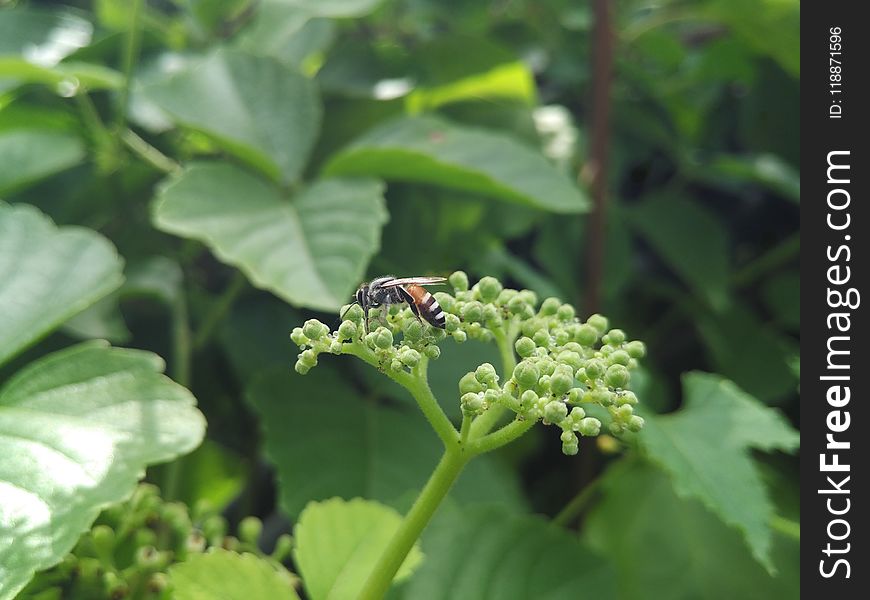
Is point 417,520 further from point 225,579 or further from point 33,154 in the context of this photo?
point 33,154

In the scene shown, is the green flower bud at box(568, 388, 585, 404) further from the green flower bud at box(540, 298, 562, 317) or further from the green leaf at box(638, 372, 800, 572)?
the green leaf at box(638, 372, 800, 572)

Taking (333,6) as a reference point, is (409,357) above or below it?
below

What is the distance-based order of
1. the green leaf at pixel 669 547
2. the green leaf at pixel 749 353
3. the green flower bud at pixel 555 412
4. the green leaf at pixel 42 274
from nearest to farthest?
the green flower bud at pixel 555 412 < the green leaf at pixel 42 274 < the green leaf at pixel 669 547 < the green leaf at pixel 749 353

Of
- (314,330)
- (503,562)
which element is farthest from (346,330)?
(503,562)

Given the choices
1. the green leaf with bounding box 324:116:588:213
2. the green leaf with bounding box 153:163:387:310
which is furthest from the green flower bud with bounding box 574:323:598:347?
the green leaf with bounding box 324:116:588:213

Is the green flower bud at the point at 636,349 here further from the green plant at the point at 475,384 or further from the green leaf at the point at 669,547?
the green leaf at the point at 669,547

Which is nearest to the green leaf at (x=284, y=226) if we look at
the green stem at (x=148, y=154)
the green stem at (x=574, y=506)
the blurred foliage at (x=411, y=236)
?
the blurred foliage at (x=411, y=236)

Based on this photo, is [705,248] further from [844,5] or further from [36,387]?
[36,387]

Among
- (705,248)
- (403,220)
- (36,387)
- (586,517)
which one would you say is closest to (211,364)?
(403,220)
